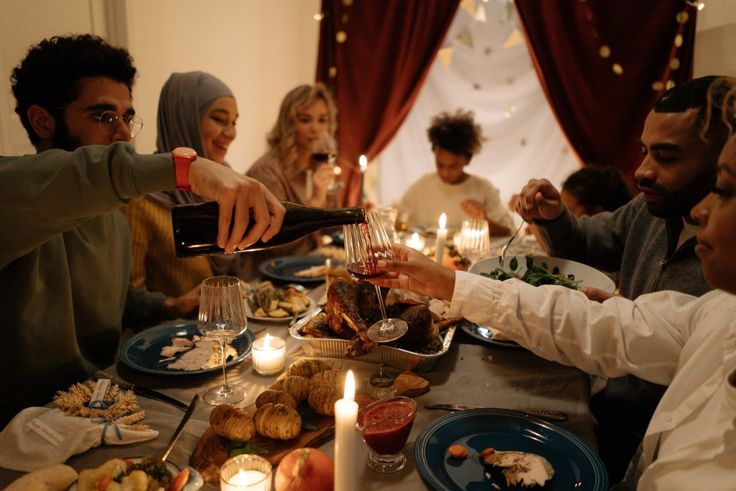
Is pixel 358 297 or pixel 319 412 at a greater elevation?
pixel 358 297

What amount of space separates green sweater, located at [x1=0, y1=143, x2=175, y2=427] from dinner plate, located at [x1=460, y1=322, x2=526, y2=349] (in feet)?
3.20

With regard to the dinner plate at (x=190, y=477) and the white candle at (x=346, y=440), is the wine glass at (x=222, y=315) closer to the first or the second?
the dinner plate at (x=190, y=477)

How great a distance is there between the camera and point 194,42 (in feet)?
11.6

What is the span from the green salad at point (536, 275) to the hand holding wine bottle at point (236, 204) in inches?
34.3

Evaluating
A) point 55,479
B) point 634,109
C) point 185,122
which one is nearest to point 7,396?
point 55,479

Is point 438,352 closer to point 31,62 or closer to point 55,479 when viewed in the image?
point 55,479

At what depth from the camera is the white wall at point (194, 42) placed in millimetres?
2328

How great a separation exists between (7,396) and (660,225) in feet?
6.64

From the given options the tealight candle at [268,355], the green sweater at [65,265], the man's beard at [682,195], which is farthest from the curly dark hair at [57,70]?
the man's beard at [682,195]

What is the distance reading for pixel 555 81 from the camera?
4.16 metres

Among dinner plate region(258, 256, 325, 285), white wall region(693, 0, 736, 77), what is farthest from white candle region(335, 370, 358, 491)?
white wall region(693, 0, 736, 77)

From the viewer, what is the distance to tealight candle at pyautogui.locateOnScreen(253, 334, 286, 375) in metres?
1.40

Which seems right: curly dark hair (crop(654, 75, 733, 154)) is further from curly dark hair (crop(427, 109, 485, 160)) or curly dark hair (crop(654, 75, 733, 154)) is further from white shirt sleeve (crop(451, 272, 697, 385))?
curly dark hair (crop(427, 109, 485, 160))

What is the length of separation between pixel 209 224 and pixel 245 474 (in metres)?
0.53
